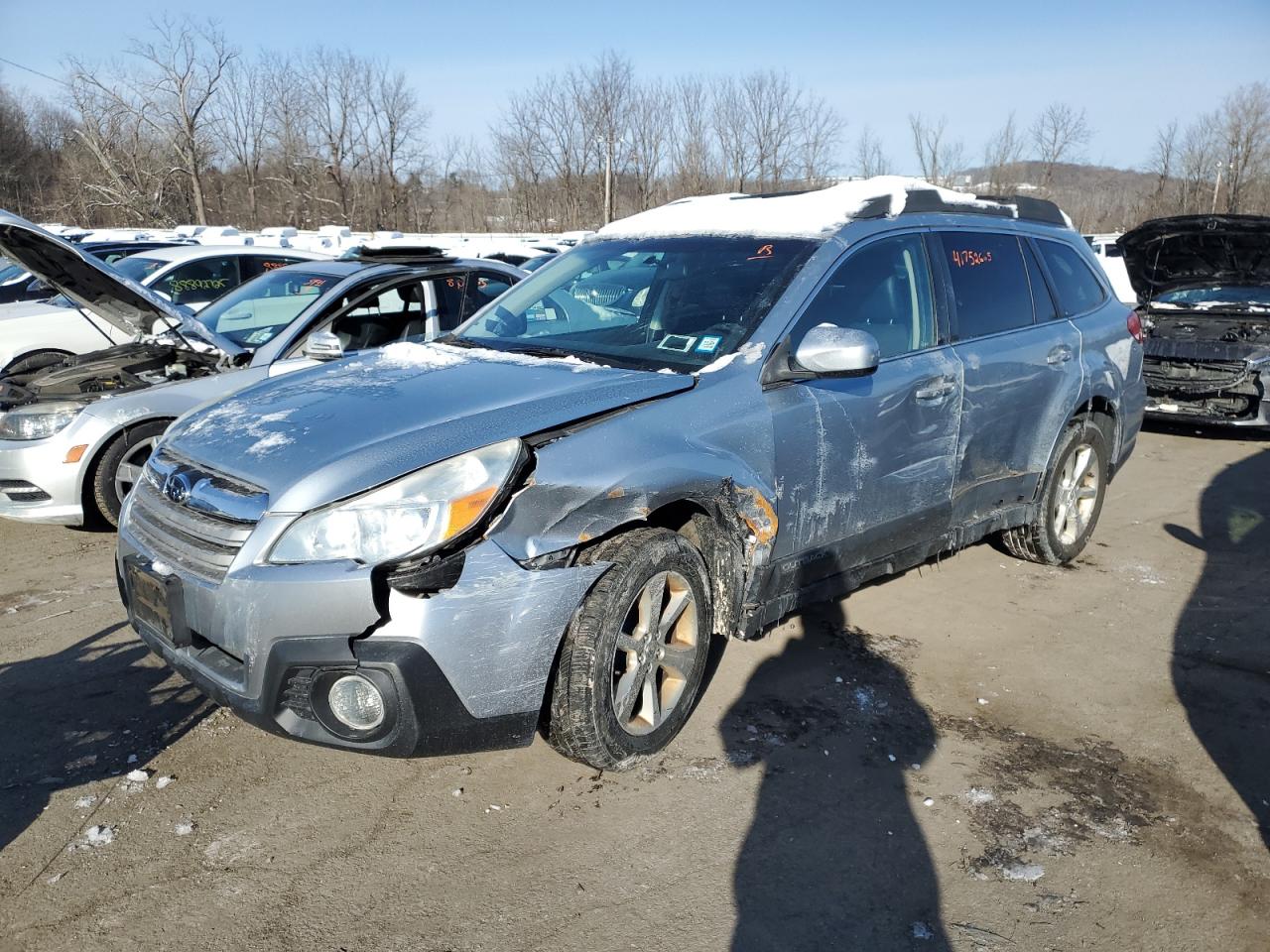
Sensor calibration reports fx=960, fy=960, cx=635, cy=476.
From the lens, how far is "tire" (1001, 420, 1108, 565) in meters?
Answer: 5.21

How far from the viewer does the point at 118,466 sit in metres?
5.66

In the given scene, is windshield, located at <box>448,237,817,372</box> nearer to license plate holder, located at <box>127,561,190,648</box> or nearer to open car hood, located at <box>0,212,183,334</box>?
license plate holder, located at <box>127,561,190,648</box>

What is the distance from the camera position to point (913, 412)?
4.05 meters

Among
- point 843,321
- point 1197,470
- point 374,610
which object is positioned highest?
point 843,321

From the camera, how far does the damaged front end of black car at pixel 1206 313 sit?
8.59m

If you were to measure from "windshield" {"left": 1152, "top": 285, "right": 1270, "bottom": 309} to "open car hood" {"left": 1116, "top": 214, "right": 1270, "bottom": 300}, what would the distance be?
56 millimetres

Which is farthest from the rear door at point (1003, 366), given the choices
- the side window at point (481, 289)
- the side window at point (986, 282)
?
the side window at point (481, 289)

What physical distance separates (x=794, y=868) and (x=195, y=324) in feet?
17.7

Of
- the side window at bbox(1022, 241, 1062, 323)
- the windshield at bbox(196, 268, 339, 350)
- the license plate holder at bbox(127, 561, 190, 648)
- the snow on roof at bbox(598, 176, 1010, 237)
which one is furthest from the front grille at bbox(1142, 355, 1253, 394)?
the license plate holder at bbox(127, 561, 190, 648)

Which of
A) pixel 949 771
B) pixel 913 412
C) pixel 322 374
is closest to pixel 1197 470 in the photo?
pixel 913 412

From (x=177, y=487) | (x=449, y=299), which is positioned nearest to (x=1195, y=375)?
(x=449, y=299)

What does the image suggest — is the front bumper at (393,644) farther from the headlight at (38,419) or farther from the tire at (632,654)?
the headlight at (38,419)

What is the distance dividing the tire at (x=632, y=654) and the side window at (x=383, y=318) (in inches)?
161

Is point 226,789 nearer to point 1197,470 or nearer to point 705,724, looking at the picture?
point 705,724
